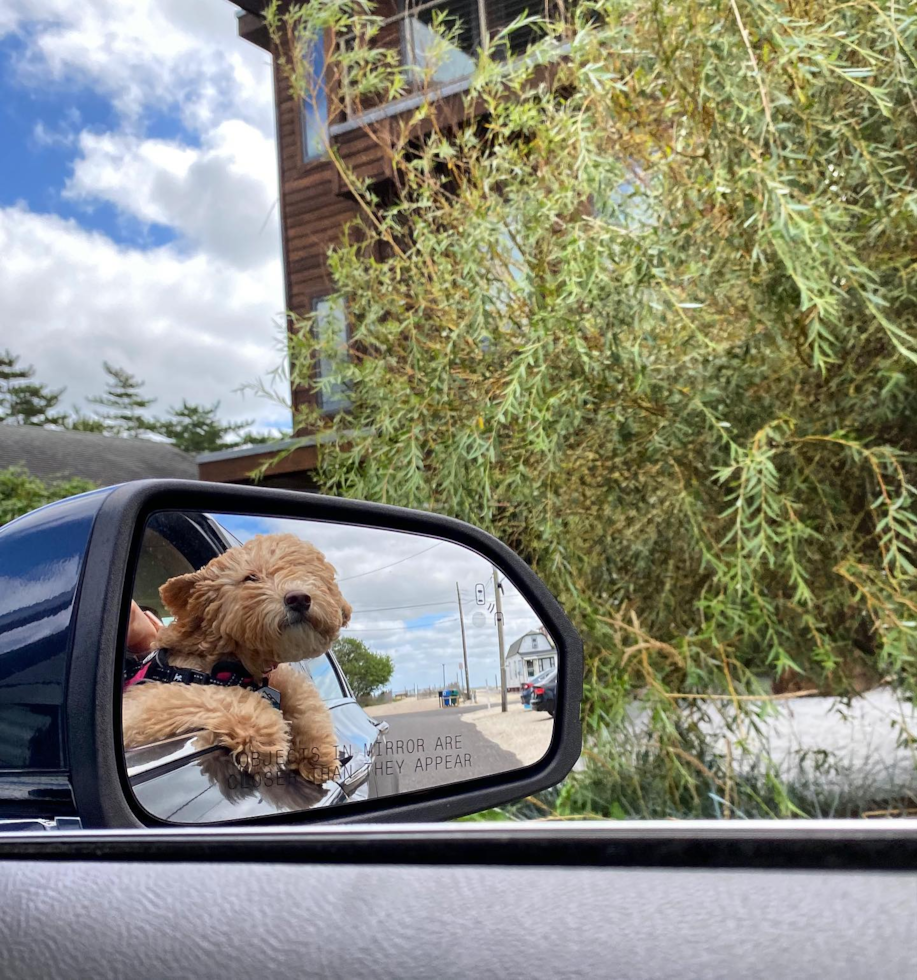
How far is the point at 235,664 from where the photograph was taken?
1.06m

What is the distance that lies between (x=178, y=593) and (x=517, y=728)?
0.59m

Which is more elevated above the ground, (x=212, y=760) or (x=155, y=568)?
(x=155, y=568)

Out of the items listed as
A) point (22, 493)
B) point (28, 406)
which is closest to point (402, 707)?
point (22, 493)

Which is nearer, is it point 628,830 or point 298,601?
point 628,830

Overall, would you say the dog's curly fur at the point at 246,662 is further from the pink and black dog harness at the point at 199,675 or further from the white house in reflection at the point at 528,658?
the white house in reflection at the point at 528,658

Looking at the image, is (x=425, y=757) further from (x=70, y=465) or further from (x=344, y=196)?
(x=70, y=465)

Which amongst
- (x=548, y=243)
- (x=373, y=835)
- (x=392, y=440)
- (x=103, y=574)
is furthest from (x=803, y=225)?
(x=373, y=835)

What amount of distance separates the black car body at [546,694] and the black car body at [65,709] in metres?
0.38

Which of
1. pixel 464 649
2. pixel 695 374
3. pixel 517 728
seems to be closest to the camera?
pixel 464 649

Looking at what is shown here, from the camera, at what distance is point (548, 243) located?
4.21 meters

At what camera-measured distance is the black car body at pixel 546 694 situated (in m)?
1.52

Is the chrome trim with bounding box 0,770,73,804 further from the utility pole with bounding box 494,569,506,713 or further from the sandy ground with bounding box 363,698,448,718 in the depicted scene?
the utility pole with bounding box 494,569,506,713

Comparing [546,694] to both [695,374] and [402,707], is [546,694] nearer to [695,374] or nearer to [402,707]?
[402,707]

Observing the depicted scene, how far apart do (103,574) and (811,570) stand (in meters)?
3.44
